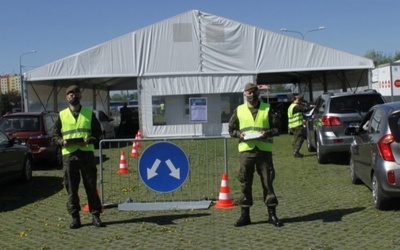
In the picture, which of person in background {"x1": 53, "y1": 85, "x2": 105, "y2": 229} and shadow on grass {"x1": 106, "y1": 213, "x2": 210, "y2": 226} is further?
shadow on grass {"x1": 106, "y1": 213, "x2": 210, "y2": 226}

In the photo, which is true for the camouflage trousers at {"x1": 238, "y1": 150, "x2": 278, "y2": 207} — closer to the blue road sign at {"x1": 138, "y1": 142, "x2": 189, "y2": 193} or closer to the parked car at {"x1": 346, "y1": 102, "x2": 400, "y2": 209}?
the blue road sign at {"x1": 138, "y1": 142, "x2": 189, "y2": 193}

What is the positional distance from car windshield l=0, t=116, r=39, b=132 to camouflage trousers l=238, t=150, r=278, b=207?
31.3 ft

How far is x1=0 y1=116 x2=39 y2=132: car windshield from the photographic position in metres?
15.9

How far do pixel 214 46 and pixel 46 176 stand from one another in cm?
1391

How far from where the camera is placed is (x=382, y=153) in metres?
8.20

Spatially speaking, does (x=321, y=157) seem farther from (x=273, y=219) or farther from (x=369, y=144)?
(x=273, y=219)

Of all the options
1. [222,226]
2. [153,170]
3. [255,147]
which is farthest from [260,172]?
[153,170]

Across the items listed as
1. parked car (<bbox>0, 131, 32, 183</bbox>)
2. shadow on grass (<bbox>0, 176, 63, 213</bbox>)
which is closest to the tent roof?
shadow on grass (<bbox>0, 176, 63, 213</bbox>)

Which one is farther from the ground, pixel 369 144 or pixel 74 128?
pixel 74 128

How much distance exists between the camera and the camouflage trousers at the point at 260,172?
779 centimetres

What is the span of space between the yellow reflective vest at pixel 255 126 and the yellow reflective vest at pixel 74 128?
7.06 ft

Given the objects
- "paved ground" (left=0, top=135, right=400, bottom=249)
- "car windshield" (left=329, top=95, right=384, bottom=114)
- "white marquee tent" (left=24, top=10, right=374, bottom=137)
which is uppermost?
"white marquee tent" (left=24, top=10, right=374, bottom=137)

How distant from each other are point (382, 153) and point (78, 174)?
14.3 feet

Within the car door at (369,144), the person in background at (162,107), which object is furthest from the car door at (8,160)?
the person in background at (162,107)
